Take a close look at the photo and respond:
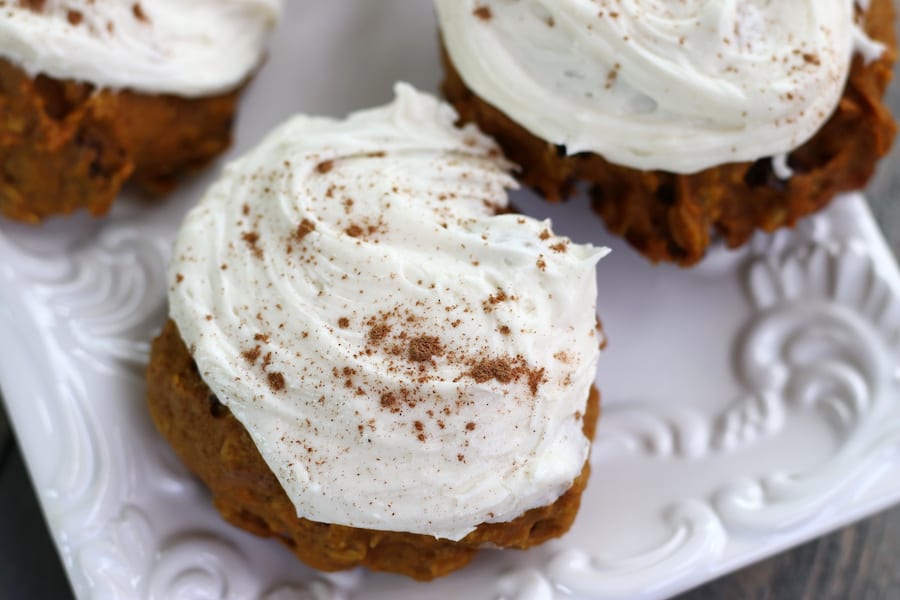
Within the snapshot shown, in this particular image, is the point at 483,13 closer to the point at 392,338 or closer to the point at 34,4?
the point at 392,338

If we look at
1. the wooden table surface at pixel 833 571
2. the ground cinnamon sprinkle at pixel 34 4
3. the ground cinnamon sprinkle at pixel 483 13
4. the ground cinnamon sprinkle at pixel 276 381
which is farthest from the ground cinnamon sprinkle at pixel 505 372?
the ground cinnamon sprinkle at pixel 34 4

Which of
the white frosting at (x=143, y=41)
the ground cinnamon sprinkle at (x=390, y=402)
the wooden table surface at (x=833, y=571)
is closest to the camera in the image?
the ground cinnamon sprinkle at (x=390, y=402)

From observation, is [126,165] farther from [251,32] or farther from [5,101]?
[251,32]

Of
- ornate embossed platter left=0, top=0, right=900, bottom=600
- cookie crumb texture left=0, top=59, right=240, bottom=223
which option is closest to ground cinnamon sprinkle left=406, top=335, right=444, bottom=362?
ornate embossed platter left=0, top=0, right=900, bottom=600

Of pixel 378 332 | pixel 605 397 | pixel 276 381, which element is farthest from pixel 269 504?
pixel 605 397

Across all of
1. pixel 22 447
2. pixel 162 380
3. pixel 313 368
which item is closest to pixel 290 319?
pixel 313 368

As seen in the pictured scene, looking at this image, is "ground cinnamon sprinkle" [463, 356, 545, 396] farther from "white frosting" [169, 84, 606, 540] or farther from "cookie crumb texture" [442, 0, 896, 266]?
"cookie crumb texture" [442, 0, 896, 266]

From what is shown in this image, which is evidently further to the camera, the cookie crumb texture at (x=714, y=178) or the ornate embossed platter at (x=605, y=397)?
the cookie crumb texture at (x=714, y=178)

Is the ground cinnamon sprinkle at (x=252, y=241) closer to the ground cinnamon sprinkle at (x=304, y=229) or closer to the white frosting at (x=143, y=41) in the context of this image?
the ground cinnamon sprinkle at (x=304, y=229)
